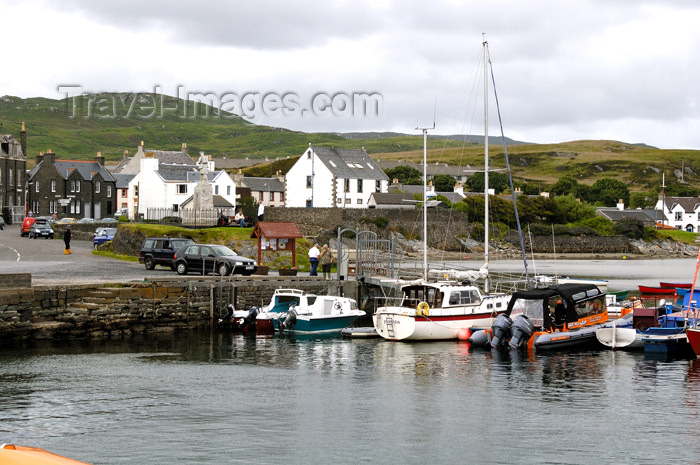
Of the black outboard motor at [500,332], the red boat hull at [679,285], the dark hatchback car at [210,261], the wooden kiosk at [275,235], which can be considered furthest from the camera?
the wooden kiosk at [275,235]

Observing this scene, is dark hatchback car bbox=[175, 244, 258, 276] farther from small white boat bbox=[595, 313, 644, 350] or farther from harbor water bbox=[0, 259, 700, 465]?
small white boat bbox=[595, 313, 644, 350]

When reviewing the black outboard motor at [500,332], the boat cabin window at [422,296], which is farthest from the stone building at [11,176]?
the black outboard motor at [500,332]

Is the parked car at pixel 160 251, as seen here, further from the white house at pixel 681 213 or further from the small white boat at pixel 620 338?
the white house at pixel 681 213

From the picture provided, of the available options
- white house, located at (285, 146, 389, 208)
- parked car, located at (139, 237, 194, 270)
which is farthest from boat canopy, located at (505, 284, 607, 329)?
white house, located at (285, 146, 389, 208)

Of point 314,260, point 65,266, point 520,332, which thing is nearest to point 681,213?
point 314,260

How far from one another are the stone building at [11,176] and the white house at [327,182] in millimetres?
35162

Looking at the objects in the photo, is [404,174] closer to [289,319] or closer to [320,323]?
[320,323]

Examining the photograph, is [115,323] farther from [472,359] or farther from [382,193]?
[382,193]

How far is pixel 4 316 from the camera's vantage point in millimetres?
32500

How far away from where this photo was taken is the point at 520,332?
108 ft

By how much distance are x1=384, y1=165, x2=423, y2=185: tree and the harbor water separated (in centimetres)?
12798

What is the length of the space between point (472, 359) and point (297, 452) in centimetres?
1405

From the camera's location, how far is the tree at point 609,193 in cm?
16812

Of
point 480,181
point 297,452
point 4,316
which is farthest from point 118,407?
point 480,181
